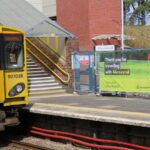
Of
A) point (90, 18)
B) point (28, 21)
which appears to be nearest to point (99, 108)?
point (28, 21)

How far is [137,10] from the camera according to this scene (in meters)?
74.8

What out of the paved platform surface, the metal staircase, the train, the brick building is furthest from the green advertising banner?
the brick building

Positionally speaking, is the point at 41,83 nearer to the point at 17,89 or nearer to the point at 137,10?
the point at 17,89

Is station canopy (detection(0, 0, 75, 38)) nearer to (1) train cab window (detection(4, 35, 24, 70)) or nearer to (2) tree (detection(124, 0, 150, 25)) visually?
(1) train cab window (detection(4, 35, 24, 70))

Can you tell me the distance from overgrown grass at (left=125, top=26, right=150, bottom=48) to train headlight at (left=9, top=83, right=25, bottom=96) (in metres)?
33.3

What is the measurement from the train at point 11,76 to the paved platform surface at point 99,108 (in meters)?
0.83

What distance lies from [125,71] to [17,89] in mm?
4974

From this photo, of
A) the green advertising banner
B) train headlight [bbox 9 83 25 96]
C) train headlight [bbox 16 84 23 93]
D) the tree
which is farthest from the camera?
the tree

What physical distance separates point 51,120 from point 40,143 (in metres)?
0.78

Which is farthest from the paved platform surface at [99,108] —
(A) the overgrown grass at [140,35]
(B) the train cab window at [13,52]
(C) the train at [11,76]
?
(A) the overgrown grass at [140,35]

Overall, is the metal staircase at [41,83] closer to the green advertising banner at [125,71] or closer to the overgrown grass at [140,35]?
the green advertising banner at [125,71]

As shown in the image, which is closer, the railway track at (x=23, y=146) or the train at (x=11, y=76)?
the railway track at (x=23, y=146)

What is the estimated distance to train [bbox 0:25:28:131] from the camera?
1443 centimetres

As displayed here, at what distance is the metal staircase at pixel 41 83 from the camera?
70.8 feet
